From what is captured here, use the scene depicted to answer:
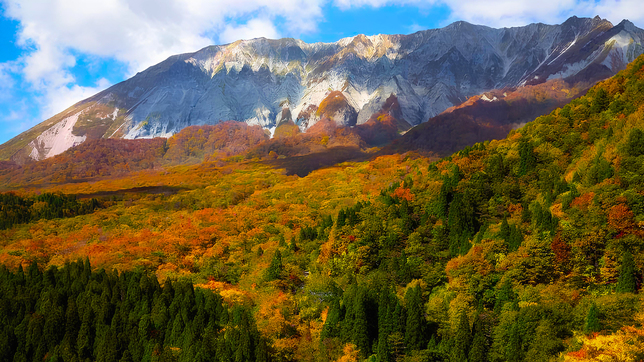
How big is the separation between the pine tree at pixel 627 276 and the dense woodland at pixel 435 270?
0.63ft

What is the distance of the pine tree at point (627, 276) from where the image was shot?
5966cm

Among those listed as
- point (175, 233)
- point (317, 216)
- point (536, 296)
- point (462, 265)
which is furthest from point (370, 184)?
point (536, 296)

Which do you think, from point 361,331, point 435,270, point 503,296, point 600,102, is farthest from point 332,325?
point 600,102

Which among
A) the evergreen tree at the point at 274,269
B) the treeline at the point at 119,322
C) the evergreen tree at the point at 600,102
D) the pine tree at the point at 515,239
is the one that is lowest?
the treeline at the point at 119,322

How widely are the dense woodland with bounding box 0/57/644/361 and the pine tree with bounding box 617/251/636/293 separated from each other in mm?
191

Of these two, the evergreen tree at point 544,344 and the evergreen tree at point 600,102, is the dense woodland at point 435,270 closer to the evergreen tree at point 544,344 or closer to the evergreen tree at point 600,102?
the evergreen tree at point 544,344

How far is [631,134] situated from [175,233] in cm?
12004

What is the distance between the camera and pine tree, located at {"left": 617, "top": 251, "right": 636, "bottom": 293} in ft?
196

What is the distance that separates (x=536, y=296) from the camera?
64688mm

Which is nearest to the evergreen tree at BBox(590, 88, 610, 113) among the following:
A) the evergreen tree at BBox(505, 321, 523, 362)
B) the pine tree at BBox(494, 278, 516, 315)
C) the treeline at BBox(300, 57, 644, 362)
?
the treeline at BBox(300, 57, 644, 362)

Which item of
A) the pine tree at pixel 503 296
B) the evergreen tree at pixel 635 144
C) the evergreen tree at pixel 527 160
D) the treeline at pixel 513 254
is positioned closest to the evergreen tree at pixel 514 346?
the treeline at pixel 513 254

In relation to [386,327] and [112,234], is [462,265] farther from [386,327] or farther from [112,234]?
[112,234]

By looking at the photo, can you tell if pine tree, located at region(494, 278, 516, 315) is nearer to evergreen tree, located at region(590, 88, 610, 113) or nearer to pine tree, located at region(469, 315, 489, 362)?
pine tree, located at region(469, 315, 489, 362)

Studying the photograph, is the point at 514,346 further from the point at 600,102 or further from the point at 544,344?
the point at 600,102
